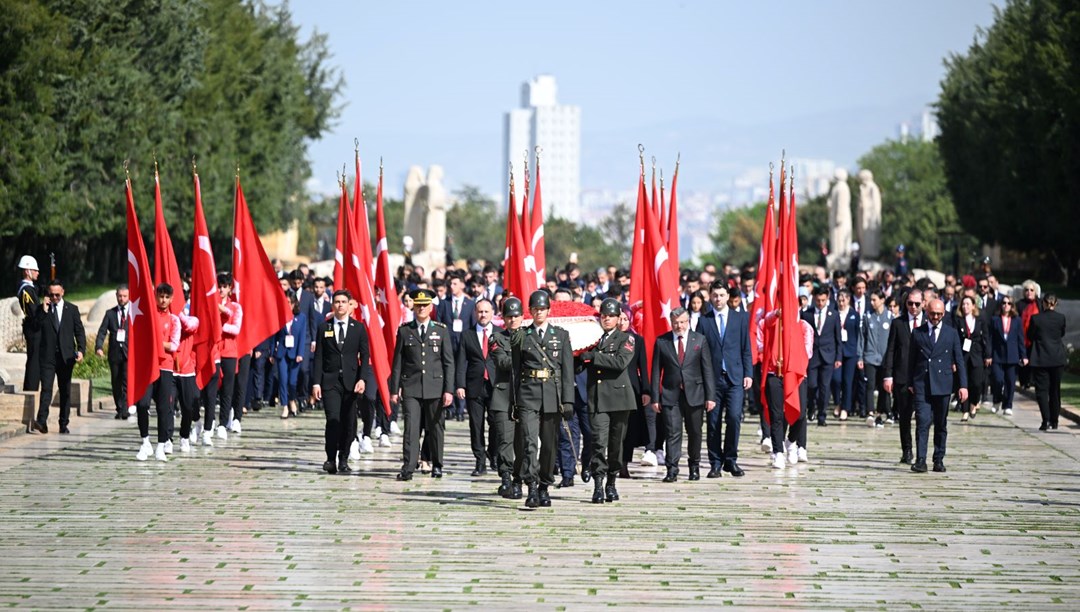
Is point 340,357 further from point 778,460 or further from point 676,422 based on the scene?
point 778,460

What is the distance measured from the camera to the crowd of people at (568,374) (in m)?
16.4

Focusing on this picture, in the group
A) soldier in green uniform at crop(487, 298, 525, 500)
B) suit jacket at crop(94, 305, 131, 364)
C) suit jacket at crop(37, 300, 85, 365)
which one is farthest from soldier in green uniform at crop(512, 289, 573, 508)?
suit jacket at crop(94, 305, 131, 364)

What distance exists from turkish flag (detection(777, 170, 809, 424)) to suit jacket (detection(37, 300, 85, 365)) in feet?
27.5

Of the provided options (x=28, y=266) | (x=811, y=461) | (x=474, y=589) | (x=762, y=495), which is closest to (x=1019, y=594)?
(x=474, y=589)

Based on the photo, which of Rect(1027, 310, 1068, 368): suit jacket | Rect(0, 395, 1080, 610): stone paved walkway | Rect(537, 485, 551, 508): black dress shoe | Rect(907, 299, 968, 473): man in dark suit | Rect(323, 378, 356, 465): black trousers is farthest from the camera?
Rect(1027, 310, 1068, 368): suit jacket

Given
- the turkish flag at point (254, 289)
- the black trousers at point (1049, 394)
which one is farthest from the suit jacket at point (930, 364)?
the turkish flag at point (254, 289)

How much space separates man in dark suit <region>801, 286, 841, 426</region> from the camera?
24891mm

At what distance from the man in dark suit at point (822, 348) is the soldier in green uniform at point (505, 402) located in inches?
347

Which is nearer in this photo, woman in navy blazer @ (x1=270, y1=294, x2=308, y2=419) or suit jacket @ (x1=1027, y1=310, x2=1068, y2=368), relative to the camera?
suit jacket @ (x1=1027, y1=310, x2=1068, y2=368)

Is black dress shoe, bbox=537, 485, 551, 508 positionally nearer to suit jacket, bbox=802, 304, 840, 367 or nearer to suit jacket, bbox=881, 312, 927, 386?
suit jacket, bbox=881, 312, 927, 386

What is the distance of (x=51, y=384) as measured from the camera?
22.1 meters

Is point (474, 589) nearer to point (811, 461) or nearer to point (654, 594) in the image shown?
point (654, 594)

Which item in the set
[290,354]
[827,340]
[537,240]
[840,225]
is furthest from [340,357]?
[840,225]

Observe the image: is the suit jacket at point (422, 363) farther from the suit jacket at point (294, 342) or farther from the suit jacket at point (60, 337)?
the suit jacket at point (294, 342)
